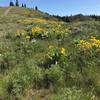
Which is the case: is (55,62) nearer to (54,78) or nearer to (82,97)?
(54,78)

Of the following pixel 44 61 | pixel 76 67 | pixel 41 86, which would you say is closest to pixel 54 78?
pixel 41 86

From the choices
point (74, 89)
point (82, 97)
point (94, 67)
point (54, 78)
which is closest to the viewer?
point (82, 97)

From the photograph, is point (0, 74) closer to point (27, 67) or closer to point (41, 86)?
point (27, 67)

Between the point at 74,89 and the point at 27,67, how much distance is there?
191 cm

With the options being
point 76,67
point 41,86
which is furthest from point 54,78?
point 76,67

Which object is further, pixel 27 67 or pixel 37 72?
pixel 27 67

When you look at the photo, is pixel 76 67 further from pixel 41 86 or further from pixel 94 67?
pixel 41 86

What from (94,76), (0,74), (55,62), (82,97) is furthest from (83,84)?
(0,74)

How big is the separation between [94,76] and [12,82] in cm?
188

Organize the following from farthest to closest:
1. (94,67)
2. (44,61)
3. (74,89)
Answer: (44,61), (94,67), (74,89)

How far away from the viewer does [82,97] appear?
627cm

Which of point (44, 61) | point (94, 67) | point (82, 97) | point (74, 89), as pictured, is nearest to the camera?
point (82, 97)

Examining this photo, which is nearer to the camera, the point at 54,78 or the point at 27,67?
the point at 54,78

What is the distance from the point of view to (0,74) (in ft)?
26.7
